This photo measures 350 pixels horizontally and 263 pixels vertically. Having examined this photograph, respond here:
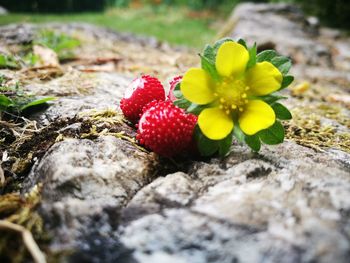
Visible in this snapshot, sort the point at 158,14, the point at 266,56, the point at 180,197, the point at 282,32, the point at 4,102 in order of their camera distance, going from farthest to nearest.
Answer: the point at 158,14
the point at 282,32
the point at 4,102
the point at 266,56
the point at 180,197

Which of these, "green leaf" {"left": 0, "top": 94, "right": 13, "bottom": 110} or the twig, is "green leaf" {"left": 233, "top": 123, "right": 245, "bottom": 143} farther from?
"green leaf" {"left": 0, "top": 94, "right": 13, "bottom": 110}

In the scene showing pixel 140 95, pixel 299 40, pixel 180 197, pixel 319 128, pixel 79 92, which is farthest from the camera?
pixel 299 40

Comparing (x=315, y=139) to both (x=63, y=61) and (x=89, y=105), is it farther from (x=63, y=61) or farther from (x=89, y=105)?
(x=63, y=61)

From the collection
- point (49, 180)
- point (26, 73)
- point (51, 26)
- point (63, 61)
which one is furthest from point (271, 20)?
point (49, 180)

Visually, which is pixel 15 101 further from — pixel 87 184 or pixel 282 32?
pixel 282 32

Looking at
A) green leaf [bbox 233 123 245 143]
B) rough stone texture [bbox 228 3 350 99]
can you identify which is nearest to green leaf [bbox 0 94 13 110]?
green leaf [bbox 233 123 245 143]

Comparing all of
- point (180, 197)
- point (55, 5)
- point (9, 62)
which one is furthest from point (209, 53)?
point (55, 5)
